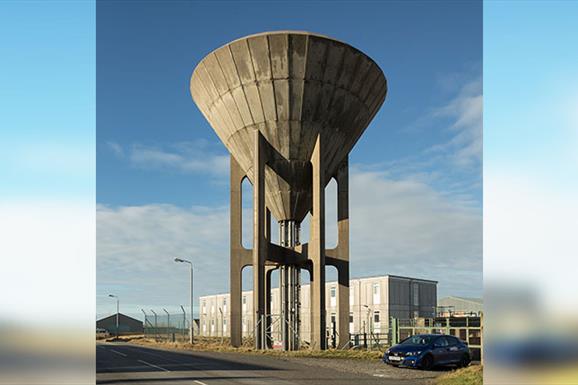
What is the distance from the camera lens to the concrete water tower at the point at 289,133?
30375mm

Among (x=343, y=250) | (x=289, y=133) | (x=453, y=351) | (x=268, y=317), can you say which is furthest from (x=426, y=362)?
(x=289, y=133)

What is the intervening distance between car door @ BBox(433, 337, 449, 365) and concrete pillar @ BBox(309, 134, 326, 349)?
1139 cm

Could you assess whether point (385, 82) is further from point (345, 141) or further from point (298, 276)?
point (298, 276)

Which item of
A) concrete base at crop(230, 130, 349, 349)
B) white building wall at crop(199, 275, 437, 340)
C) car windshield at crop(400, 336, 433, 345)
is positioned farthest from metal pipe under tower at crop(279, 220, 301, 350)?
white building wall at crop(199, 275, 437, 340)

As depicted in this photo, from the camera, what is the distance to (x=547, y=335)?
A: 9.59 feet

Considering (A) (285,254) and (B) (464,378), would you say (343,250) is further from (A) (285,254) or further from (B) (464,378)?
(B) (464,378)

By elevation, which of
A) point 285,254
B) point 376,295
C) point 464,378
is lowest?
point 376,295

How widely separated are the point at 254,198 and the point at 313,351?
8774 mm

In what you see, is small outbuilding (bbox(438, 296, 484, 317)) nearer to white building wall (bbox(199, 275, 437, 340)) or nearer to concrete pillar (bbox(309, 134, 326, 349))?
white building wall (bbox(199, 275, 437, 340))

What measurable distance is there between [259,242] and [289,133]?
6094mm

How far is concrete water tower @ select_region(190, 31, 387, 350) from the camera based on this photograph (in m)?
30.4

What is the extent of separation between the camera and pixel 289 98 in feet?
101

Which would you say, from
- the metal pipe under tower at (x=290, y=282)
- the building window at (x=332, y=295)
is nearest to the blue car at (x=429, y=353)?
the metal pipe under tower at (x=290, y=282)

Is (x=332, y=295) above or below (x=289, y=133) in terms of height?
below
